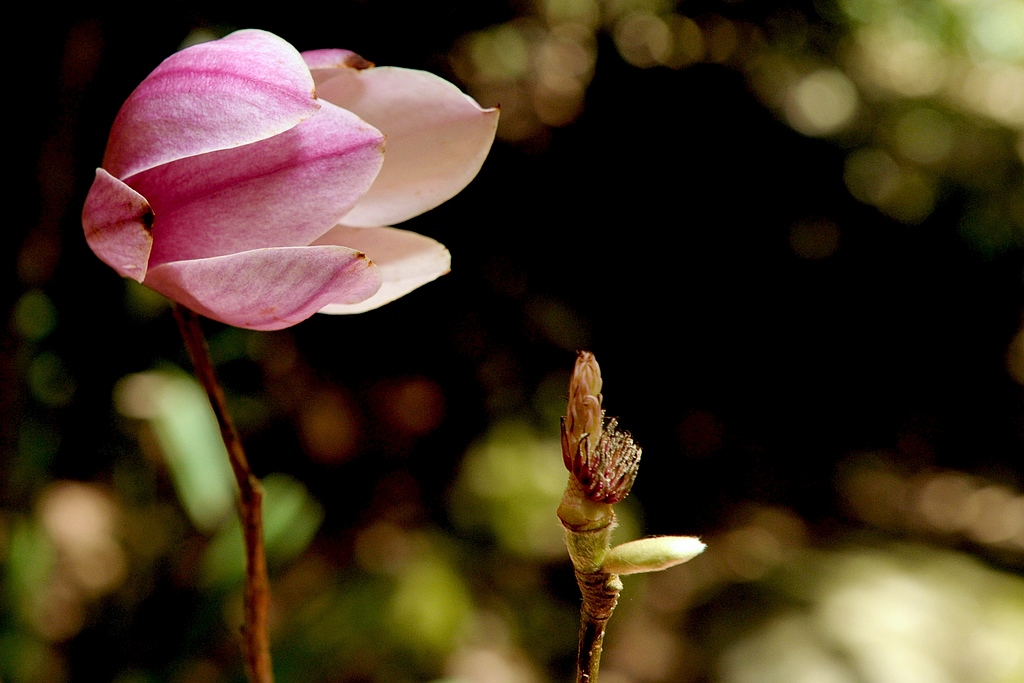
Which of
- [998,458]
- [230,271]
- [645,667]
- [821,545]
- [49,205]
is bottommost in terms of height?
[645,667]

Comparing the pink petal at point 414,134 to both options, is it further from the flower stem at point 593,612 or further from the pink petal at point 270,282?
the flower stem at point 593,612

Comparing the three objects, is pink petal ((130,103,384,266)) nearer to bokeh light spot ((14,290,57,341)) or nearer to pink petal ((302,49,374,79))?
pink petal ((302,49,374,79))

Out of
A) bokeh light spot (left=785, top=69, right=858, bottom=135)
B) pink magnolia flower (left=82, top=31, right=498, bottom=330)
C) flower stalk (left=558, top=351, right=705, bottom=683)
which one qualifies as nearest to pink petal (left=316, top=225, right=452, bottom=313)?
pink magnolia flower (left=82, top=31, right=498, bottom=330)

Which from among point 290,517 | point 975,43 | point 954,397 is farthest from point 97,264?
point 954,397

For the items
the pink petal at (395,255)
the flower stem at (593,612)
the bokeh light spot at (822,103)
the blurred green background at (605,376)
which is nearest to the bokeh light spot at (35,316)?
the blurred green background at (605,376)

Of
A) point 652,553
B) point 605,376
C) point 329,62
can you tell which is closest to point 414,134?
point 329,62

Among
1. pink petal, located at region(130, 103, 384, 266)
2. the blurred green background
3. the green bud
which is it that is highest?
pink petal, located at region(130, 103, 384, 266)

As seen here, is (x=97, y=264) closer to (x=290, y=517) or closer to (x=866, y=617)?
(x=290, y=517)
